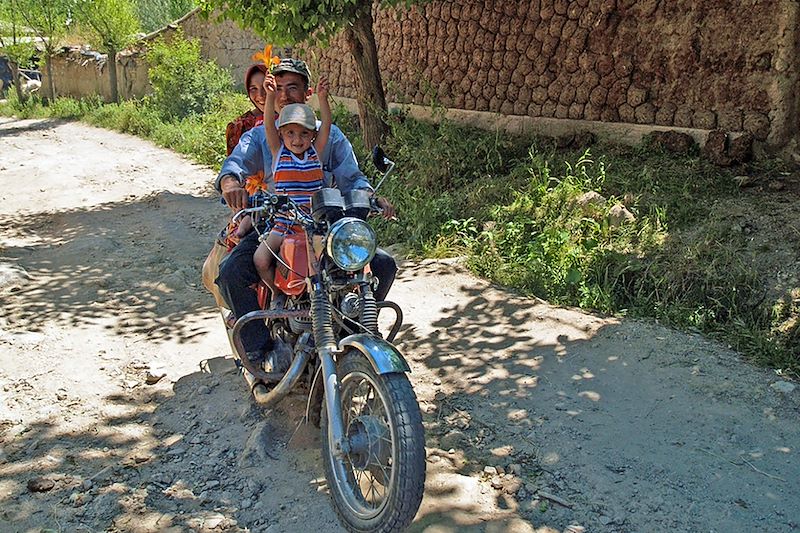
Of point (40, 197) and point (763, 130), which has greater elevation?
point (763, 130)

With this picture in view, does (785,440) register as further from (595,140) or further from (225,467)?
(595,140)

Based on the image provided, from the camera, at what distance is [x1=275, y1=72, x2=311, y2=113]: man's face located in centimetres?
365

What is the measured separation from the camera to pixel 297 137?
3.44 m

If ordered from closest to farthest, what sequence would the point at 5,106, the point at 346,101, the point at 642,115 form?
the point at 642,115 → the point at 346,101 → the point at 5,106

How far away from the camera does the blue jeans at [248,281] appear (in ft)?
11.2

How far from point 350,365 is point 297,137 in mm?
1161

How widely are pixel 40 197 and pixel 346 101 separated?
195 inches

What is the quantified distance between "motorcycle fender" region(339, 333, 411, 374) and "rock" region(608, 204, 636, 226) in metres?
3.82

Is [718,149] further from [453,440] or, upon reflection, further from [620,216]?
[453,440]

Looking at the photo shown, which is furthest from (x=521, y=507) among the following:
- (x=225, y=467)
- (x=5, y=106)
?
(x=5, y=106)

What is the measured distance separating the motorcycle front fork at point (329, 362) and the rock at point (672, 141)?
5242mm

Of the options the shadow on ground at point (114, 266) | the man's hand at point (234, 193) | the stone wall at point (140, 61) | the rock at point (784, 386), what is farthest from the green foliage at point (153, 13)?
the rock at point (784, 386)

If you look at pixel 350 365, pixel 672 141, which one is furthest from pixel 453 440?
pixel 672 141

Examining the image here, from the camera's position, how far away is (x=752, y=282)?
200 inches
